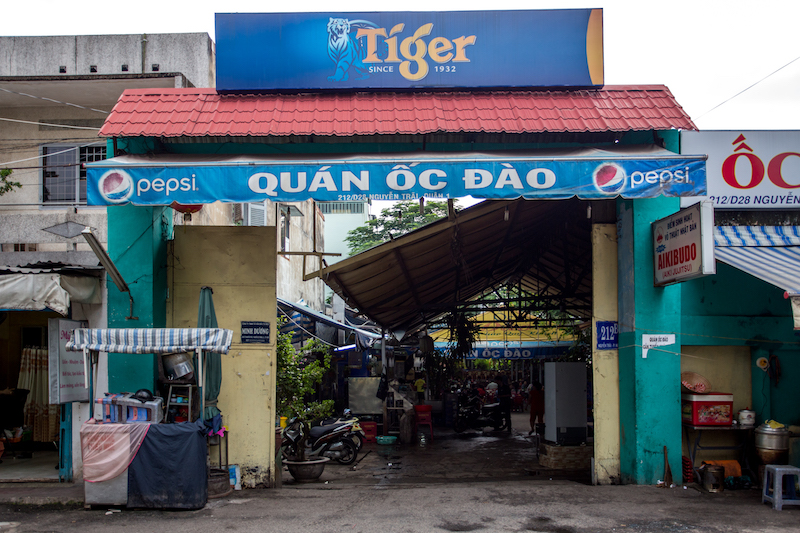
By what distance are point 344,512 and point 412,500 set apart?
3.02 feet

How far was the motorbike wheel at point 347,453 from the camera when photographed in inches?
471

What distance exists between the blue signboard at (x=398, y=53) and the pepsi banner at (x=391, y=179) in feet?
6.37

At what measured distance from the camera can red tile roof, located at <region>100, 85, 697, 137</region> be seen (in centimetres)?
794

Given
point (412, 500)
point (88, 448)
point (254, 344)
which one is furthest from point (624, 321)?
point (88, 448)

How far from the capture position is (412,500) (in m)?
7.58

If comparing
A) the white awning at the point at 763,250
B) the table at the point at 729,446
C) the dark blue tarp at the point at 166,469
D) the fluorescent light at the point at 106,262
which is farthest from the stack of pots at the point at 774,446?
the fluorescent light at the point at 106,262

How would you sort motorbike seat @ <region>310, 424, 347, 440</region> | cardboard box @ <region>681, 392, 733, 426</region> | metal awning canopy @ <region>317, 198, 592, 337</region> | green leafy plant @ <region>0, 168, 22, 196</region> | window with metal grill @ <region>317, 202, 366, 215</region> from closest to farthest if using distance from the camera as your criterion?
cardboard box @ <region>681, 392, 733, 426</region> → metal awning canopy @ <region>317, 198, 592, 337</region> → motorbike seat @ <region>310, 424, 347, 440</region> → green leafy plant @ <region>0, 168, 22, 196</region> → window with metal grill @ <region>317, 202, 366, 215</region>

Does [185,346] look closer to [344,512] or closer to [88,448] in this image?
[88,448]

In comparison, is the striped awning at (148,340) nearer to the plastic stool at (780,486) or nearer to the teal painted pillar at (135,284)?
the teal painted pillar at (135,284)

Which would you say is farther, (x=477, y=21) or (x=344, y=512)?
(x=477, y=21)

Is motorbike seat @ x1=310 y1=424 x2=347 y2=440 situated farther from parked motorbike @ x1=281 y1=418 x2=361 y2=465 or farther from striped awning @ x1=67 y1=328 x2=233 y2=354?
striped awning @ x1=67 y1=328 x2=233 y2=354

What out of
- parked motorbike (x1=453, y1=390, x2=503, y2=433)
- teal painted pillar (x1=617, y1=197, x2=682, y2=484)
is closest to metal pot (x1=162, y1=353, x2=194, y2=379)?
teal painted pillar (x1=617, y1=197, x2=682, y2=484)

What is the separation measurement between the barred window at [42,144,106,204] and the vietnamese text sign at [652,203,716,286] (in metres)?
10.7

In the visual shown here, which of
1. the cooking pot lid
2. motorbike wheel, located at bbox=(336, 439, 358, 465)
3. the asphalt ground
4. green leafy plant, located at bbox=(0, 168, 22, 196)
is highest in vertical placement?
green leafy plant, located at bbox=(0, 168, 22, 196)
